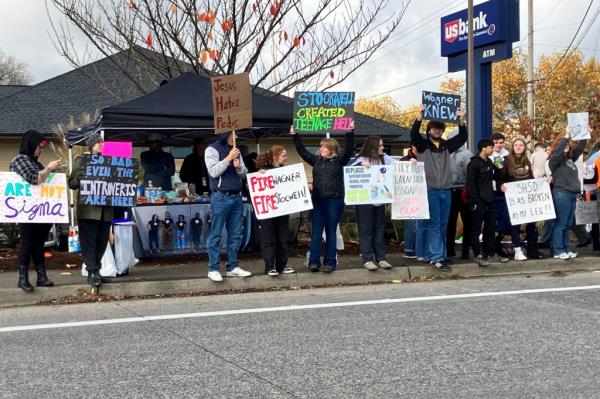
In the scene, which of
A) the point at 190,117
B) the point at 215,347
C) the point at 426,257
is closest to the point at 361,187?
the point at 426,257

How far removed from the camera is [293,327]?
6.38 meters

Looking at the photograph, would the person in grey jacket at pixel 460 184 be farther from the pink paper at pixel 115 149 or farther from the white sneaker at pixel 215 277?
the pink paper at pixel 115 149

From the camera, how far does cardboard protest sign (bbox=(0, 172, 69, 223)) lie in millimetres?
8102

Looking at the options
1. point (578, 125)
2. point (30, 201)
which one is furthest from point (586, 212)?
point (30, 201)

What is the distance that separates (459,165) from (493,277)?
1.74 metres

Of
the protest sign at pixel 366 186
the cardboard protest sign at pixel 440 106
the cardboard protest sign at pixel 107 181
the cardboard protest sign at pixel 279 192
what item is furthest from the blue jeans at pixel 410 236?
the cardboard protest sign at pixel 107 181

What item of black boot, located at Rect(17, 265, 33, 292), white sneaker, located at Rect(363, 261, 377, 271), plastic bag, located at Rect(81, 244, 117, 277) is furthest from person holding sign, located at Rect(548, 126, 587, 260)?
black boot, located at Rect(17, 265, 33, 292)

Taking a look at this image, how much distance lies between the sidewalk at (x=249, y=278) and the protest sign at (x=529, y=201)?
649mm

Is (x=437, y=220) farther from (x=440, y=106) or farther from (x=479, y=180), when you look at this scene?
(x=440, y=106)

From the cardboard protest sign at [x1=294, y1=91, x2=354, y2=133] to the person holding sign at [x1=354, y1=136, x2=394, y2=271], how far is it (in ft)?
1.95

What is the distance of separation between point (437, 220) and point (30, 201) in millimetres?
Result: 5306

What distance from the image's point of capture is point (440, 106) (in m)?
9.47

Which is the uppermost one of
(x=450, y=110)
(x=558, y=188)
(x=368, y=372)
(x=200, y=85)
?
(x=200, y=85)

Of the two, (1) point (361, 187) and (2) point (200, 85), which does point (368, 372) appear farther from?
(2) point (200, 85)
